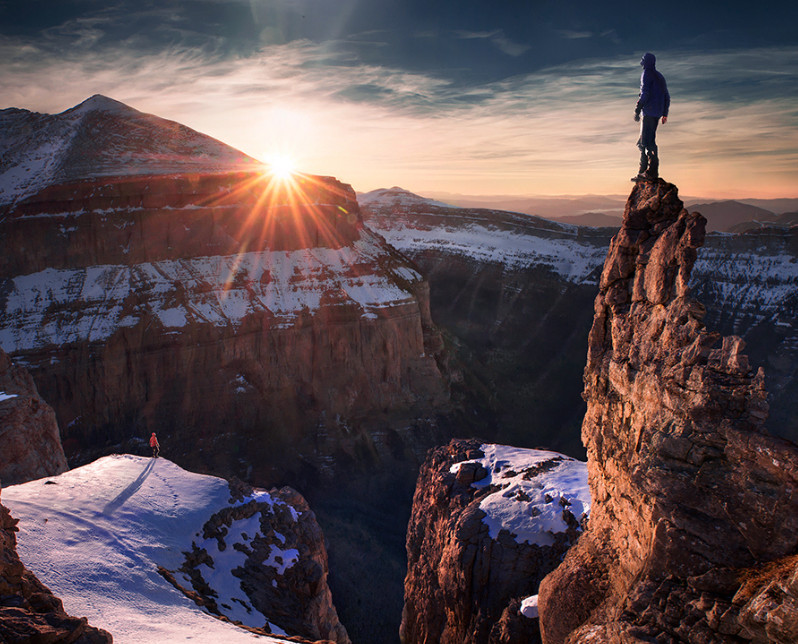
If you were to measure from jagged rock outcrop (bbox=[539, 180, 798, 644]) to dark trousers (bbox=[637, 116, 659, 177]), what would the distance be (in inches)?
16.8

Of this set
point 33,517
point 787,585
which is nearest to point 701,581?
point 787,585

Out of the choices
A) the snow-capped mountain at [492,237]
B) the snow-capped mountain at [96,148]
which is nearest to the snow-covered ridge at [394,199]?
the snow-capped mountain at [492,237]

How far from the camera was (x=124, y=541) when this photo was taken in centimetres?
1738

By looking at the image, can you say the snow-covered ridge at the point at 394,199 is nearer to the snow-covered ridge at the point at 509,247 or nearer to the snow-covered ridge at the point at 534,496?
the snow-covered ridge at the point at 509,247

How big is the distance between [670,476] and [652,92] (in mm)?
7925

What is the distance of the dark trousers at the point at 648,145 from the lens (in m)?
11.7

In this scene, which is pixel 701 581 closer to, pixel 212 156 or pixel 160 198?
pixel 160 198

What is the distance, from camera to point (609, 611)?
1018 cm

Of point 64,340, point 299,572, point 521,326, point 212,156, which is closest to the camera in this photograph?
point 299,572

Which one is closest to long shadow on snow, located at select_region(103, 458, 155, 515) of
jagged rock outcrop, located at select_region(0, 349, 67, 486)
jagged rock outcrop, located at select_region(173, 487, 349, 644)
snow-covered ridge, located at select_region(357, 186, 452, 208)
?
jagged rock outcrop, located at select_region(173, 487, 349, 644)

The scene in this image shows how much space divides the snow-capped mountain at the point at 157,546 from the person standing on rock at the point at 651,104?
1557 centimetres

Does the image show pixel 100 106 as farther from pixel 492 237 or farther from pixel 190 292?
pixel 492 237

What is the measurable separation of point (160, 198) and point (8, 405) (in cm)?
2743

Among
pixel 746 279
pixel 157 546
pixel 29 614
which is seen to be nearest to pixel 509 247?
pixel 746 279
